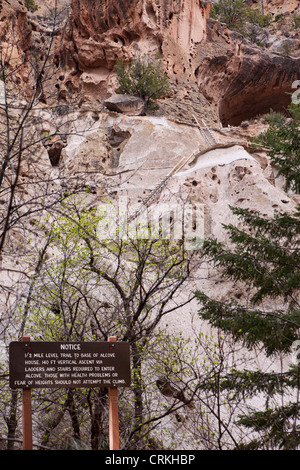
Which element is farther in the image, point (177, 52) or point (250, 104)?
point (250, 104)

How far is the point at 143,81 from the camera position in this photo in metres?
28.9

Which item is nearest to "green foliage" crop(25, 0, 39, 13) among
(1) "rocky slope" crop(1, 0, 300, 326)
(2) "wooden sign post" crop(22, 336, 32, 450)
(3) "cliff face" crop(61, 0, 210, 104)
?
(1) "rocky slope" crop(1, 0, 300, 326)

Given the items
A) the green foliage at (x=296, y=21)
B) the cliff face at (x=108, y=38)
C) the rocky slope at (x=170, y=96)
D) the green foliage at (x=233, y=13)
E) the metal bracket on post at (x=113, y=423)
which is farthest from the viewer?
the green foliage at (x=296, y=21)

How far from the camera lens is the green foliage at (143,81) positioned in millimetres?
28906

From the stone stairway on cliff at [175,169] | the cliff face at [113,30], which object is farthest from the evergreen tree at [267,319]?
the cliff face at [113,30]

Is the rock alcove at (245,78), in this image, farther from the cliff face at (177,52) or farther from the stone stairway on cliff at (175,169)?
the stone stairway on cliff at (175,169)

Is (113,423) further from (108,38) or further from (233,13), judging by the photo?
(233,13)

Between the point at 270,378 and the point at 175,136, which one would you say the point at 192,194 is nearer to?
the point at 175,136

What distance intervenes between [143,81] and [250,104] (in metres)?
10.7

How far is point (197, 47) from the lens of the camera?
33.1 m

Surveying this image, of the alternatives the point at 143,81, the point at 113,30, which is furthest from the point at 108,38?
the point at 143,81

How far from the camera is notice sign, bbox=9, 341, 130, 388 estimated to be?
6.14 metres

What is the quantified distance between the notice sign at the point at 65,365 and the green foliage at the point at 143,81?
23.8 meters

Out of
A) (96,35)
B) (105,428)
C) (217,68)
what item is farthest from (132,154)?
(105,428)
